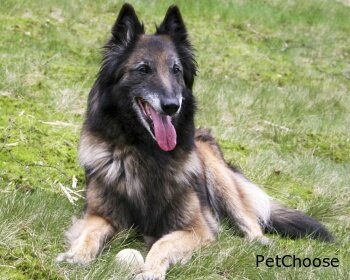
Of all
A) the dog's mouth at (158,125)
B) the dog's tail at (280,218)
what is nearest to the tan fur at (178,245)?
the dog's mouth at (158,125)

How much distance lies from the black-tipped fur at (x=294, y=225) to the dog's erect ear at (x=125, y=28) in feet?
6.36

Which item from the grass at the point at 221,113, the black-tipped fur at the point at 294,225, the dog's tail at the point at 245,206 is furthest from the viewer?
the dog's tail at the point at 245,206

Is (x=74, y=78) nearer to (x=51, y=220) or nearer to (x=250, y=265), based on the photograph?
(x=51, y=220)

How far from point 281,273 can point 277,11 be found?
35.5 ft

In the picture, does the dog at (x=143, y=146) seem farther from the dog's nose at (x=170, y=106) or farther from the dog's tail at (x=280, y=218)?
the dog's tail at (x=280, y=218)

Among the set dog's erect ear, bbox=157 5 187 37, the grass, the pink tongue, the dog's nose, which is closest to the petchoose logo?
the grass

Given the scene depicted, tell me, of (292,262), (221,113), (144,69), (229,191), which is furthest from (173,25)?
(221,113)

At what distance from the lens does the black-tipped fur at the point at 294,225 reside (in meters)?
4.28

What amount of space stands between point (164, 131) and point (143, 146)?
0.23 m

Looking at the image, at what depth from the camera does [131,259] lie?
335 cm

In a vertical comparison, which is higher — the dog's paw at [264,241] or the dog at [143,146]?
the dog at [143,146]

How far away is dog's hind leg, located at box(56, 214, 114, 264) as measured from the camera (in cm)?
328

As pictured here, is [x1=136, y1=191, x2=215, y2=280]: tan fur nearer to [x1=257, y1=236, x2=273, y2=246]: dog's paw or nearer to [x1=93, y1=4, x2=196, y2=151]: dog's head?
[x1=257, y1=236, x2=273, y2=246]: dog's paw

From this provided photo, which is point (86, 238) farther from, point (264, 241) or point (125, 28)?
point (125, 28)
